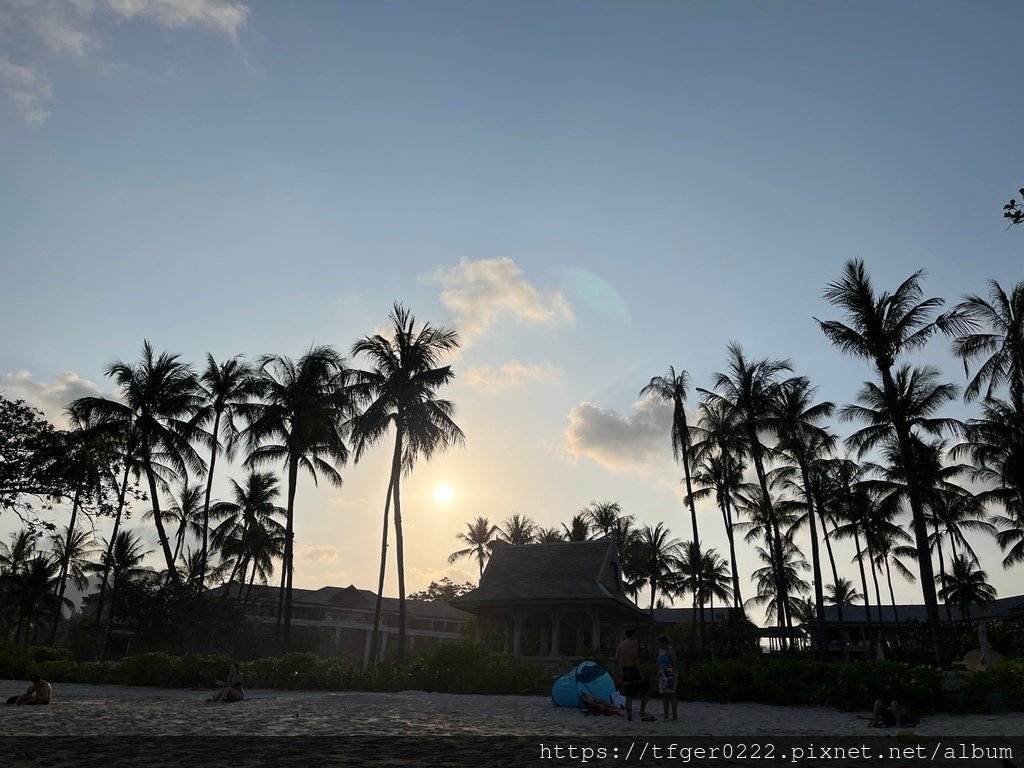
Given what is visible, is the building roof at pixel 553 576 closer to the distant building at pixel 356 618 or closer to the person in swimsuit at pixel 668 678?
the distant building at pixel 356 618

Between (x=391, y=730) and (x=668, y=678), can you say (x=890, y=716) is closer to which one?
(x=668, y=678)

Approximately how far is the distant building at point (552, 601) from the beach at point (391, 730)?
16148 millimetres

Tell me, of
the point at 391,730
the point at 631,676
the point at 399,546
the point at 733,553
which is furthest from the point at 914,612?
the point at 391,730

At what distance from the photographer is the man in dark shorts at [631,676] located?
464 inches

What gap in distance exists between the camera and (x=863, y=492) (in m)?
41.9

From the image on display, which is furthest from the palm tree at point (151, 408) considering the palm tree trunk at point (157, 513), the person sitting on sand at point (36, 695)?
the person sitting on sand at point (36, 695)

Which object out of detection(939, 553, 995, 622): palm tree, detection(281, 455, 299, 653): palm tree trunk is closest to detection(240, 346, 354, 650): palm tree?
detection(281, 455, 299, 653): palm tree trunk

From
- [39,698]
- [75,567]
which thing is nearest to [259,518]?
[75,567]

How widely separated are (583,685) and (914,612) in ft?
217

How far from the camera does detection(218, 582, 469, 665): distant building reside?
52750 millimetres

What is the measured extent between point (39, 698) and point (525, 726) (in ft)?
34.0

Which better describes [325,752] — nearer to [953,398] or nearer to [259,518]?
[953,398]

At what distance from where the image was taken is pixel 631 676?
1185cm

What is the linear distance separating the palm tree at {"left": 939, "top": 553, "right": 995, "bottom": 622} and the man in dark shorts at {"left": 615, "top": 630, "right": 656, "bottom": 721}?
44.9 meters
